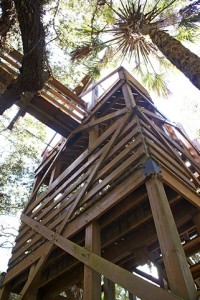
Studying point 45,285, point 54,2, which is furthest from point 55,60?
point 45,285

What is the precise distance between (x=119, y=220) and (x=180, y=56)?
10.2 ft

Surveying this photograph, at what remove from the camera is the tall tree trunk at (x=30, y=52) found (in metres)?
4.27

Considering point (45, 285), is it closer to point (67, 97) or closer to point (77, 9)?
point (67, 97)

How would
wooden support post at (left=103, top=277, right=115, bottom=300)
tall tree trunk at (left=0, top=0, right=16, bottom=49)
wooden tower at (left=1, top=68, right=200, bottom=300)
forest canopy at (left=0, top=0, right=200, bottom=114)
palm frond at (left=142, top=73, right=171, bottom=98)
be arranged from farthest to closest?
palm frond at (left=142, top=73, right=171, bottom=98), wooden support post at (left=103, top=277, right=115, bottom=300), tall tree trunk at (left=0, top=0, right=16, bottom=49), forest canopy at (left=0, top=0, right=200, bottom=114), wooden tower at (left=1, top=68, right=200, bottom=300)

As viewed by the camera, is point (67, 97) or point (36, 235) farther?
point (67, 97)

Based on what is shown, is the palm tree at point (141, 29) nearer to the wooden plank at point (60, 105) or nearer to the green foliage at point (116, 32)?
the green foliage at point (116, 32)

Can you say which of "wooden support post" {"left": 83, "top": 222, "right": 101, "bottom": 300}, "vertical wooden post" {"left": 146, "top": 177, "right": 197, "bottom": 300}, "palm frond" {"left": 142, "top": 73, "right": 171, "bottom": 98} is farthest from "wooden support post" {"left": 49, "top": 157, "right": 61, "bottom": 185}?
"vertical wooden post" {"left": 146, "top": 177, "right": 197, "bottom": 300}

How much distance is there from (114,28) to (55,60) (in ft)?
9.02

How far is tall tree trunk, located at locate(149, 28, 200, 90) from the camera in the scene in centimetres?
443

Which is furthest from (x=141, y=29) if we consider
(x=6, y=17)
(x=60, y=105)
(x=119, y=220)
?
(x=119, y=220)

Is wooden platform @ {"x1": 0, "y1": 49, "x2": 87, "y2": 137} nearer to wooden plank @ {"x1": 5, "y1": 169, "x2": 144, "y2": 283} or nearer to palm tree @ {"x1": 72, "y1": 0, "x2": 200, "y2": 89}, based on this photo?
palm tree @ {"x1": 72, "y1": 0, "x2": 200, "y2": 89}

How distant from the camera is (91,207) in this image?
4.06 m

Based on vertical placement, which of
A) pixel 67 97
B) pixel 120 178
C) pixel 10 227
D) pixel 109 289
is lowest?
pixel 109 289

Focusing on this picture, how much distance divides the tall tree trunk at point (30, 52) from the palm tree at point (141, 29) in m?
2.39
